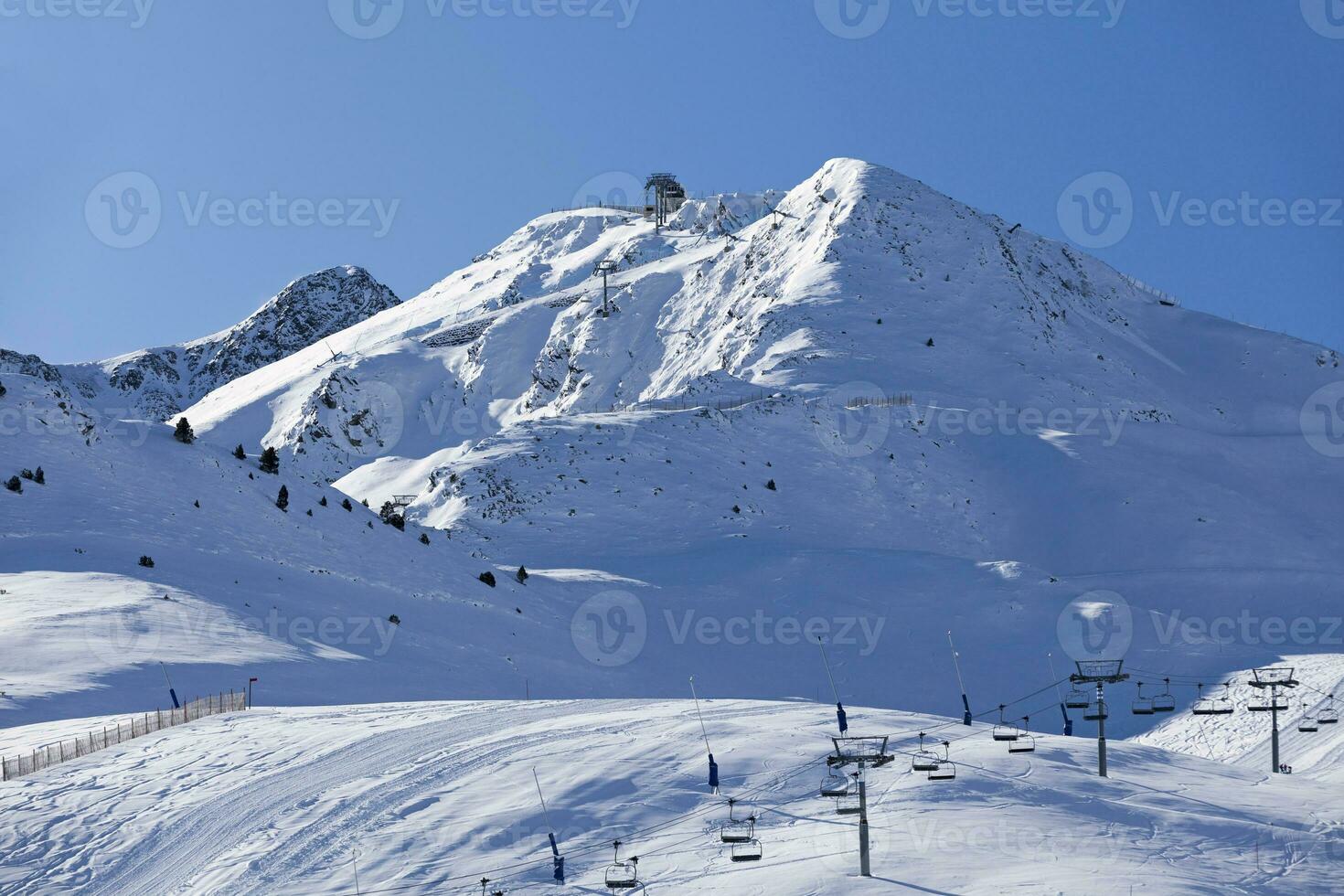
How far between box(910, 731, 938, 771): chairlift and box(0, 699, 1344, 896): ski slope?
325mm

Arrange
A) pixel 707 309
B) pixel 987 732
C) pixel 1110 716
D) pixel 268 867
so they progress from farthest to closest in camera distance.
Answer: pixel 707 309 → pixel 1110 716 → pixel 987 732 → pixel 268 867

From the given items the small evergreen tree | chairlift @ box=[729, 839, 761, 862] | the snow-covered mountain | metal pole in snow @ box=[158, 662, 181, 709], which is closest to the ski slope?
chairlift @ box=[729, 839, 761, 862]

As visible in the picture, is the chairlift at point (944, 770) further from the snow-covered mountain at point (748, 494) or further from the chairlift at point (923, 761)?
the snow-covered mountain at point (748, 494)

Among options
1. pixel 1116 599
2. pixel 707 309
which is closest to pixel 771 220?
pixel 707 309

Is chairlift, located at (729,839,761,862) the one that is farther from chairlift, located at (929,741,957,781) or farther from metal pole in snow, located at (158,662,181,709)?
metal pole in snow, located at (158,662,181,709)

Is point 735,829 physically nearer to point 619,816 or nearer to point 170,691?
point 619,816

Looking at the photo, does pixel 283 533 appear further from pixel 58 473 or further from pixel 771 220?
pixel 771 220

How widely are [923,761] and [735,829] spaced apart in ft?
20.9

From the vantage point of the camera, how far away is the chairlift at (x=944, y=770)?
1212 inches

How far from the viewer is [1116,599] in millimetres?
64188

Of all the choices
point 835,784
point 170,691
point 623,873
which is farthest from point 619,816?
point 170,691

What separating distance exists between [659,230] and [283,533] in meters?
131

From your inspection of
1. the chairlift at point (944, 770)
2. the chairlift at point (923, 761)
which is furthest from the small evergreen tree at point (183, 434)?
the chairlift at point (944, 770)

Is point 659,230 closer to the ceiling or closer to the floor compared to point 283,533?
closer to the ceiling
